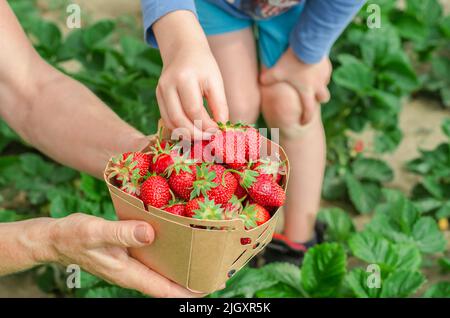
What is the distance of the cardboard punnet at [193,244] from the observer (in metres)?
1.18

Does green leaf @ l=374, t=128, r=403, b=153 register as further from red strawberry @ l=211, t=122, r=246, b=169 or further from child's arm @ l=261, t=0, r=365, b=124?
red strawberry @ l=211, t=122, r=246, b=169

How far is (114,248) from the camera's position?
136cm

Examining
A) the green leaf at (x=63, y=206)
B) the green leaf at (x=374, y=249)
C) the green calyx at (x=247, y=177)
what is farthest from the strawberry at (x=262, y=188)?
the green leaf at (x=63, y=206)

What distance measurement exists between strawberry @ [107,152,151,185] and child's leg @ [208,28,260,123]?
74 centimetres

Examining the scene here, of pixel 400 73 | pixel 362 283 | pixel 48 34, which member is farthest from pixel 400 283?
pixel 48 34

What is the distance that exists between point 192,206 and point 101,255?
0.85 ft

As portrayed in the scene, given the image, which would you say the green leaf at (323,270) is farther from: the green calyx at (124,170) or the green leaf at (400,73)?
the green leaf at (400,73)

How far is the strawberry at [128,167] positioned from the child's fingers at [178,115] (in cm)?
9

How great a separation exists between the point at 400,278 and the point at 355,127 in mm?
829

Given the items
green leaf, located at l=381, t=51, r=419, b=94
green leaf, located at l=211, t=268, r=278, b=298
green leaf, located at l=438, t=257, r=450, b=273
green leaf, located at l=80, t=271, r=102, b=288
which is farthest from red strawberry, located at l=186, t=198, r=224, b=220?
green leaf, located at l=381, t=51, r=419, b=94

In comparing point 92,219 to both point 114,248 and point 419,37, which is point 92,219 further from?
A: point 419,37

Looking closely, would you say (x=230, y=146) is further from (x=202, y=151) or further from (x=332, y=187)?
(x=332, y=187)

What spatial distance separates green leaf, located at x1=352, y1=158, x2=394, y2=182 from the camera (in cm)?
245
